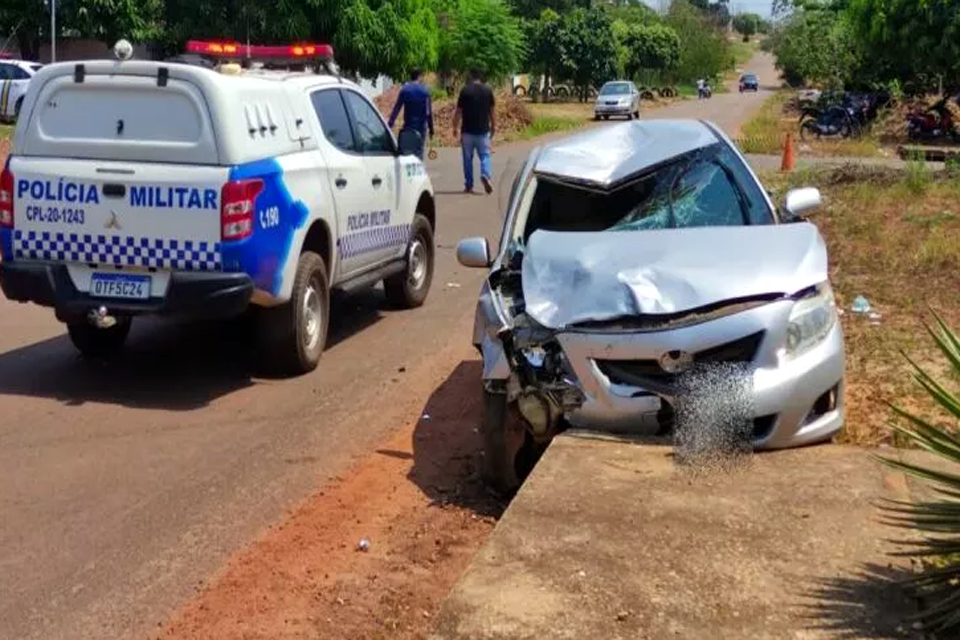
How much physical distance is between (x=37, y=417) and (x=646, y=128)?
4176mm

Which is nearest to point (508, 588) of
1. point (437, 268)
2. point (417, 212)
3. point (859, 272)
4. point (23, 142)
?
point (23, 142)

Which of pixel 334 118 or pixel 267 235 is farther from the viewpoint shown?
pixel 334 118

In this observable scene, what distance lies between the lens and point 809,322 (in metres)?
5.67

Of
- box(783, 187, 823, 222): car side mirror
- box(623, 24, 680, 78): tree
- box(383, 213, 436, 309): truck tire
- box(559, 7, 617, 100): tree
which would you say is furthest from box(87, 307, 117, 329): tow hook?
box(623, 24, 680, 78): tree

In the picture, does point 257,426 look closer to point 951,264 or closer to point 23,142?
point 23,142

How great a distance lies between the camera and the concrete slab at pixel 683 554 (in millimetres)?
4074

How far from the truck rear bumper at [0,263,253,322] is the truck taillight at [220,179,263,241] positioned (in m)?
0.26

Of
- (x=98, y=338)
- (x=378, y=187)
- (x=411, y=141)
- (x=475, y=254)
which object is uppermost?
(x=411, y=141)

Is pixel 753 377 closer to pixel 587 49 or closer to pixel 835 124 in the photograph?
pixel 835 124

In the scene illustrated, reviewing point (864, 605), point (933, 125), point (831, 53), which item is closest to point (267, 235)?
point (864, 605)

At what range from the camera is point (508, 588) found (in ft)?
14.1

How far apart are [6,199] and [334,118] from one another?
98.2 inches

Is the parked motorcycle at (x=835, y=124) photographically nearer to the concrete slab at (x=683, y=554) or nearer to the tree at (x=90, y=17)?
the tree at (x=90, y=17)

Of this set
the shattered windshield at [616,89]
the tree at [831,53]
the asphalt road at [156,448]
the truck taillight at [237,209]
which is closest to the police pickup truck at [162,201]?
the truck taillight at [237,209]
